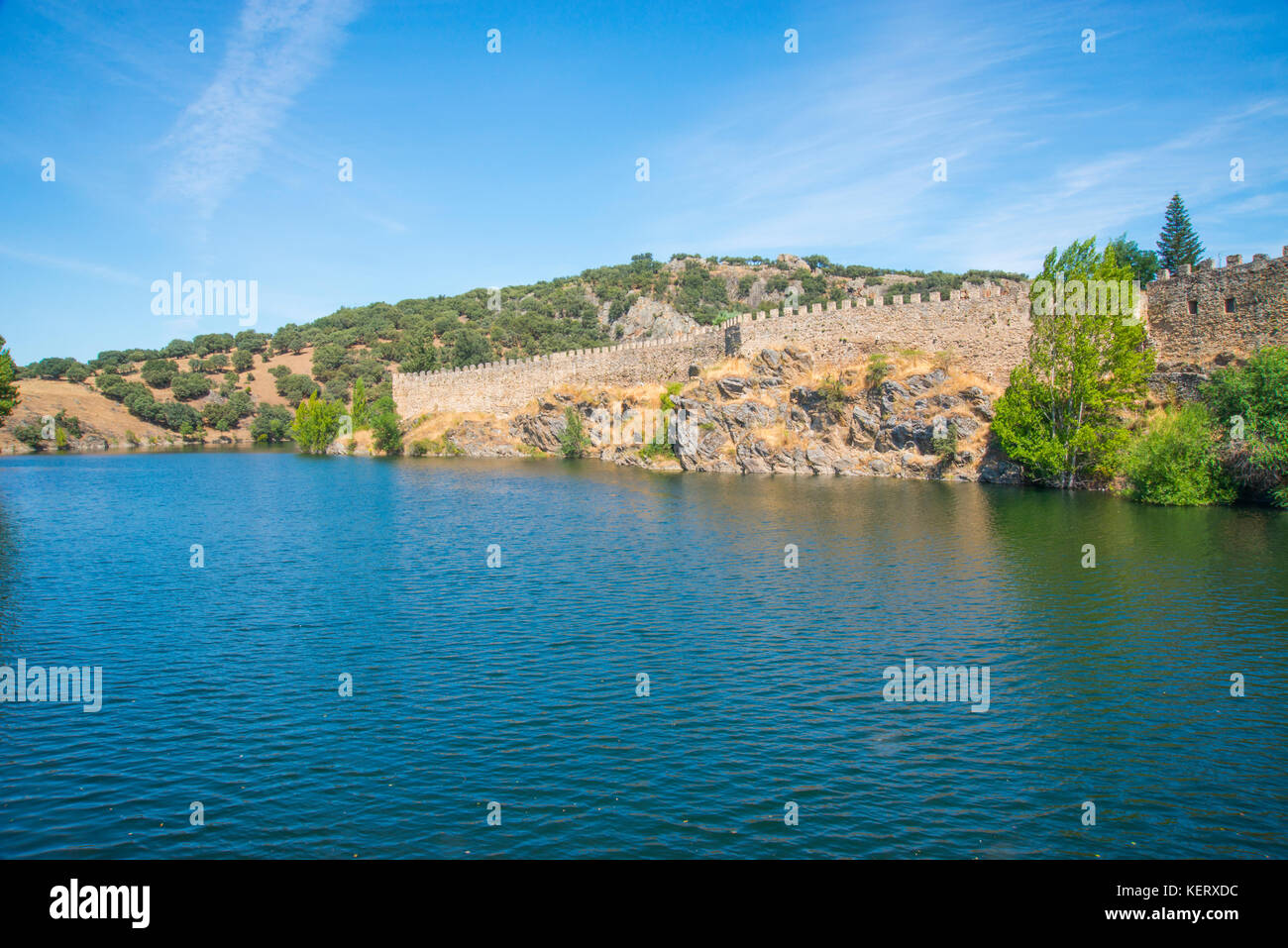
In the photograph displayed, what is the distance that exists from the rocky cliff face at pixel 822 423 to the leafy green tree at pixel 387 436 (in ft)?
104

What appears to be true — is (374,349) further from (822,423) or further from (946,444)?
(946,444)

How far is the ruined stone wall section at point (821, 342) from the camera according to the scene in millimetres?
54150

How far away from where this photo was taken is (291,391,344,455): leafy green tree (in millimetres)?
94750

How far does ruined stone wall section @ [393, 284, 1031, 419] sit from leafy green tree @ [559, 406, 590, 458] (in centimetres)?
522

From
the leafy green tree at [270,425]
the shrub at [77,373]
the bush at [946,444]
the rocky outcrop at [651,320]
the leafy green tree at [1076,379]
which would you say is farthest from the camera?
the shrub at [77,373]

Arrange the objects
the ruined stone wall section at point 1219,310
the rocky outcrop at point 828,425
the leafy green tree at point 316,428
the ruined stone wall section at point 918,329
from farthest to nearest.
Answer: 1. the leafy green tree at point 316,428
2. the ruined stone wall section at point 918,329
3. the rocky outcrop at point 828,425
4. the ruined stone wall section at point 1219,310

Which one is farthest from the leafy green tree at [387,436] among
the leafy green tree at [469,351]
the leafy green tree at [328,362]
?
the leafy green tree at [328,362]

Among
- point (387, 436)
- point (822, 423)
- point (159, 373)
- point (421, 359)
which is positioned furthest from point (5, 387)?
point (159, 373)

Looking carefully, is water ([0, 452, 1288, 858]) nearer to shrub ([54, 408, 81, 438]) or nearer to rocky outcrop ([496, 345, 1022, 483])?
rocky outcrop ([496, 345, 1022, 483])

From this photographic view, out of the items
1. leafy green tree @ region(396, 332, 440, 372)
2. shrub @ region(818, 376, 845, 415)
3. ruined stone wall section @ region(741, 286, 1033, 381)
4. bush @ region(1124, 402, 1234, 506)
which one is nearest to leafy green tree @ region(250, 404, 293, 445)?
leafy green tree @ region(396, 332, 440, 372)

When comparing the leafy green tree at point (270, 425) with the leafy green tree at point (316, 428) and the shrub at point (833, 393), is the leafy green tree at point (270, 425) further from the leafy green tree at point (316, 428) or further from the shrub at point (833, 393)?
the shrub at point (833, 393)

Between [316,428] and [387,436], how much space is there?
12.4 m

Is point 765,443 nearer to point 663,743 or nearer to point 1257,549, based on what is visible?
point 1257,549

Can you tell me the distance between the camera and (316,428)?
94812mm
